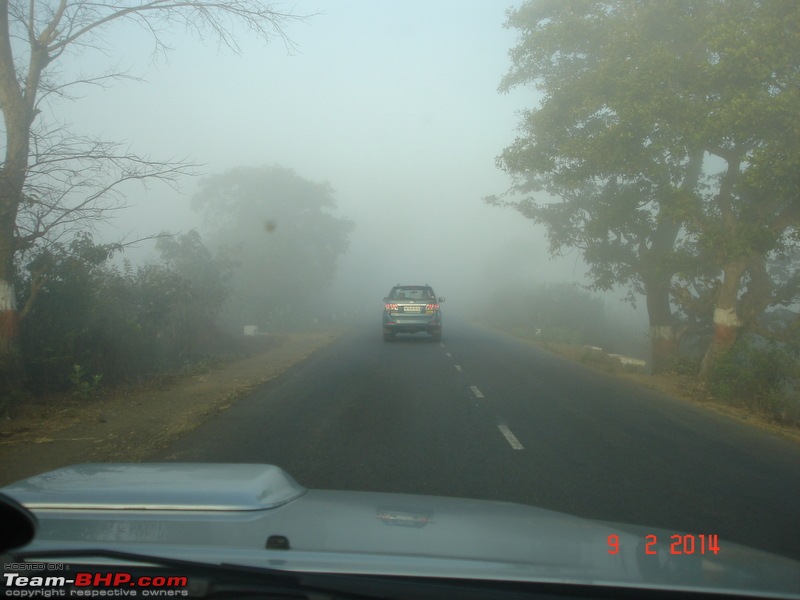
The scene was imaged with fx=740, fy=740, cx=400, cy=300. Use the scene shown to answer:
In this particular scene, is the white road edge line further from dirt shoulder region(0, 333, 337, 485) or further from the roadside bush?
the roadside bush

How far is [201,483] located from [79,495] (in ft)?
2.07

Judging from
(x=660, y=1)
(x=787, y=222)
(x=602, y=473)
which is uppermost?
(x=660, y=1)

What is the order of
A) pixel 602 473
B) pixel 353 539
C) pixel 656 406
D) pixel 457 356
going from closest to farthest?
pixel 353 539 < pixel 602 473 < pixel 656 406 < pixel 457 356

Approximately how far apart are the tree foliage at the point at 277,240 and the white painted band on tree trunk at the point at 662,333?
2403 centimetres

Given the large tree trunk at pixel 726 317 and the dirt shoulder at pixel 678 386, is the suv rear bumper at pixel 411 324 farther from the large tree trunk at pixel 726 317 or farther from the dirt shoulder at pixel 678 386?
the large tree trunk at pixel 726 317

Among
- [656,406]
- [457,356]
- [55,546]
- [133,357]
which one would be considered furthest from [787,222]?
[55,546]

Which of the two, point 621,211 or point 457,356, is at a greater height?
point 621,211

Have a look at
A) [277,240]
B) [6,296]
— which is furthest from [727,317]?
[277,240]

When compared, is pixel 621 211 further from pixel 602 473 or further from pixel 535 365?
pixel 602 473

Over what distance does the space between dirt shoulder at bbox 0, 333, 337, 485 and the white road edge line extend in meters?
4.45

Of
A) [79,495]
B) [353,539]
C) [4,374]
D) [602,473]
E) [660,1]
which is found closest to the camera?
[353,539]

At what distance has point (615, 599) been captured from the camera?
2711 mm
